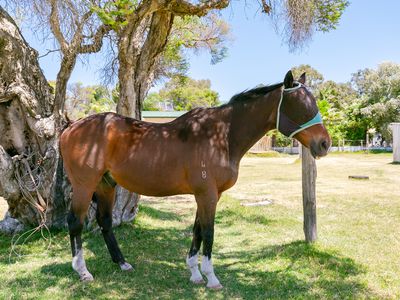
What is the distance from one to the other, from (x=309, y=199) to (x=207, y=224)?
6.68 ft

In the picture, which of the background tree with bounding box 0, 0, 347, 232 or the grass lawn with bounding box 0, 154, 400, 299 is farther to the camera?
the background tree with bounding box 0, 0, 347, 232

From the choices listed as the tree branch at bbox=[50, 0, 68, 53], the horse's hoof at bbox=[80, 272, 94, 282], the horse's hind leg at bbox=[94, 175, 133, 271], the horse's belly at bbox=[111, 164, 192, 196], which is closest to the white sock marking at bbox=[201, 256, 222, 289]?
the horse's belly at bbox=[111, 164, 192, 196]

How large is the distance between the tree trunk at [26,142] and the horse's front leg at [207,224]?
2.54 meters

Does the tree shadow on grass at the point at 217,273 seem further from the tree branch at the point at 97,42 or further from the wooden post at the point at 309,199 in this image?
the tree branch at the point at 97,42

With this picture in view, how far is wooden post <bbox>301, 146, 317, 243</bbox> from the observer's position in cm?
497

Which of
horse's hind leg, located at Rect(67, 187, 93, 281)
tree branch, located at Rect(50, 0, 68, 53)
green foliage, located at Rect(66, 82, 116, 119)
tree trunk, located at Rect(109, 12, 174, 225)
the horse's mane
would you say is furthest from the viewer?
green foliage, located at Rect(66, 82, 116, 119)

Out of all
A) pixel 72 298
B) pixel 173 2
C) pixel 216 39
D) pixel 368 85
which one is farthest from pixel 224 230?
pixel 368 85

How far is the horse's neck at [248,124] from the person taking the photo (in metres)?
3.63

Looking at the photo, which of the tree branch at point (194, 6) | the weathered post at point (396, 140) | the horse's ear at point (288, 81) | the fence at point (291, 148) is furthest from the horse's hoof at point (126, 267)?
the fence at point (291, 148)

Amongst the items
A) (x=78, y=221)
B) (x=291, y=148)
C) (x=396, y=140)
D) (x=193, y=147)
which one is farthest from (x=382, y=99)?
(x=78, y=221)

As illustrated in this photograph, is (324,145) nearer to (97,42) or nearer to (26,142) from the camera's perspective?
(97,42)

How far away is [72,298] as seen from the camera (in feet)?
10.8

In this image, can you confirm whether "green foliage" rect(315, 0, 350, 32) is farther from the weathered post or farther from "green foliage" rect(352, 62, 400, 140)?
"green foliage" rect(352, 62, 400, 140)

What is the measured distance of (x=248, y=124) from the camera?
3658mm
